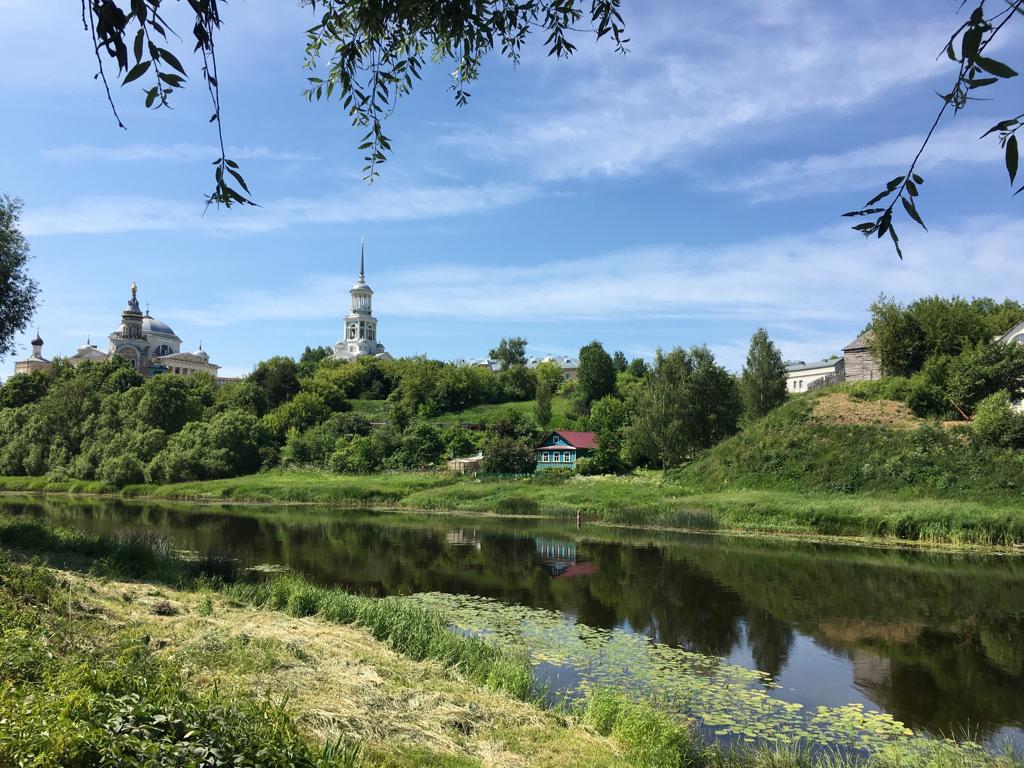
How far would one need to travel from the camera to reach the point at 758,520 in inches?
1500

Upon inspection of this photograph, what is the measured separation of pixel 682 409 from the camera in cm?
5856

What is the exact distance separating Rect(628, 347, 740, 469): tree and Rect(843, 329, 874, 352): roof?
12.9 metres

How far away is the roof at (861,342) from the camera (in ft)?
205

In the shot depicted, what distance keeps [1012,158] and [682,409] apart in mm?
57243

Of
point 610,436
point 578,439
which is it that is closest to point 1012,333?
point 610,436

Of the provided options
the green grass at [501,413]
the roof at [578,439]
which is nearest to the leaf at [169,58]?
the roof at [578,439]

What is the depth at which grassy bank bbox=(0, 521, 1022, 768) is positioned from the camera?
4836mm

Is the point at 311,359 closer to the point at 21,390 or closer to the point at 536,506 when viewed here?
the point at 21,390

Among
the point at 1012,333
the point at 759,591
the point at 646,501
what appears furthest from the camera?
the point at 1012,333

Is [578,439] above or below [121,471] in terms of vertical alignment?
above

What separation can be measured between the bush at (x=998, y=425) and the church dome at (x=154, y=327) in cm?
14528

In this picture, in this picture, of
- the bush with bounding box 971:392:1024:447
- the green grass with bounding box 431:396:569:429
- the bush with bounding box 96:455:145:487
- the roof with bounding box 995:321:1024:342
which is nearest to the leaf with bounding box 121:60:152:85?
the bush with bounding box 971:392:1024:447

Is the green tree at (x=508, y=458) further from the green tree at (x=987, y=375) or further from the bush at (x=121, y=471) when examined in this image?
the green tree at (x=987, y=375)

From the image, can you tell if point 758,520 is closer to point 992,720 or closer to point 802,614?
point 802,614
